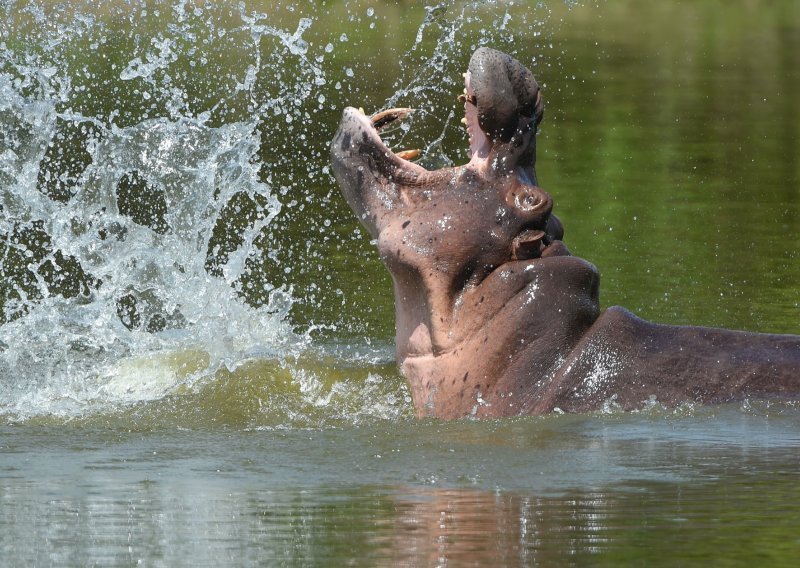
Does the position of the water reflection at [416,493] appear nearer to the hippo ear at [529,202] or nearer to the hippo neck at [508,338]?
the hippo neck at [508,338]

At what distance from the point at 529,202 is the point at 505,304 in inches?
15.1

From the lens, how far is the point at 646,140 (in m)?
16.5

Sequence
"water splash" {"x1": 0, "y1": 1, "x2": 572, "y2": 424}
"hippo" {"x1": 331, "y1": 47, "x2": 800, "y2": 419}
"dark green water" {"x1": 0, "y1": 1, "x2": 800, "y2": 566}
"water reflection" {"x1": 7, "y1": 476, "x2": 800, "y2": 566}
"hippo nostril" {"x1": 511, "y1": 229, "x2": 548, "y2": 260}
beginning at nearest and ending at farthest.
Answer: "water reflection" {"x1": 7, "y1": 476, "x2": 800, "y2": 566} < "dark green water" {"x1": 0, "y1": 1, "x2": 800, "y2": 566} < "hippo" {"x1": 331, "y1": 47, "x2": 800, "y2": 419} < "hippo nostril" {"x1": 511, "y1": 229, "x2": 548, "y2": 260} < "water splash" {"x1": 0, "y1": 1, "x2": 572, "y2": 424}

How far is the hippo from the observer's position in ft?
18.7

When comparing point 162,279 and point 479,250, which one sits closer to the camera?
point 479,250

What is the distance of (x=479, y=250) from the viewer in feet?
19.3

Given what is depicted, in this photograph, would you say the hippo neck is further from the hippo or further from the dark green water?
the dark green water

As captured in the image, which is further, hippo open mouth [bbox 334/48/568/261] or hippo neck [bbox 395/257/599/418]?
hippo open mouth [bbox 334/48/568/261]

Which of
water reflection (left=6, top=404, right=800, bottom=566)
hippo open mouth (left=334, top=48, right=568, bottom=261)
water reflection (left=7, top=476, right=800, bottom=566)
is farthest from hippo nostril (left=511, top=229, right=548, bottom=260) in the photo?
water reflection (left=7, top=476, right=800, bottom=566)

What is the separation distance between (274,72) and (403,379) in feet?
43.5

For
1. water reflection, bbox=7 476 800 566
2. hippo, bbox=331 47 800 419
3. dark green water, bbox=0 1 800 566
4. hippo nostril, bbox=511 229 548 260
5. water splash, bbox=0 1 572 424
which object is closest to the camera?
water reflection, bbox=7 476 800 566

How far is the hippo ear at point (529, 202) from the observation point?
19.3ft

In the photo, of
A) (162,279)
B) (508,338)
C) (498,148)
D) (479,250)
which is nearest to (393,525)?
(508,338)

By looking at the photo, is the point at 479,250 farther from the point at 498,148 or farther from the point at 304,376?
the point at 304,376
